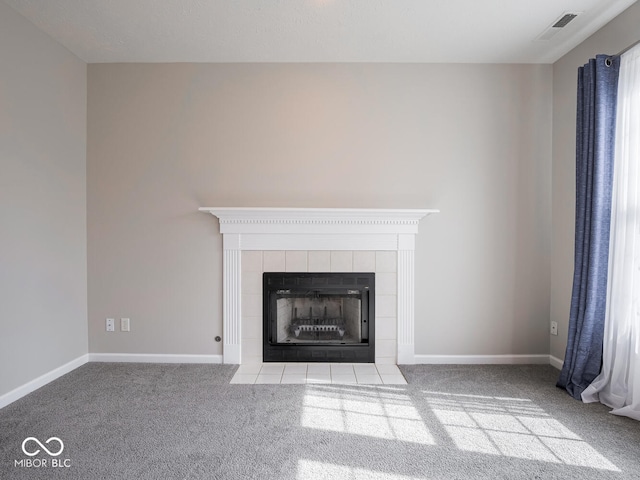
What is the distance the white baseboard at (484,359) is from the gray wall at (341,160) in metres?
0.06

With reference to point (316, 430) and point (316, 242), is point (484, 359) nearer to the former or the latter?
point (316, 242)

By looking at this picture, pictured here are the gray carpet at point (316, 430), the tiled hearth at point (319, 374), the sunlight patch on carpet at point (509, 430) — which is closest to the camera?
the gray carpet at point (316, 430)

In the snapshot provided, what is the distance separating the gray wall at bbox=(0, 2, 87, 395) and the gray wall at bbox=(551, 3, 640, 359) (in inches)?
158

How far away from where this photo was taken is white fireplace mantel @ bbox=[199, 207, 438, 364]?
3.46 meters

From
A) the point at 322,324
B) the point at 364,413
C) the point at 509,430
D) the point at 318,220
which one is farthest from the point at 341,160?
the point at 509,430

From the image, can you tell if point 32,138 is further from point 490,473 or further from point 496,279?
point 496,279

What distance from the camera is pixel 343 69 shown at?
3.48 meters

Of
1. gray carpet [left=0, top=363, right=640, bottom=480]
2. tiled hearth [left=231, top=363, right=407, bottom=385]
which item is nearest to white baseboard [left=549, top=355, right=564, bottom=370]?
gray carpet [left=0, top=363, right=640, bottom=480]

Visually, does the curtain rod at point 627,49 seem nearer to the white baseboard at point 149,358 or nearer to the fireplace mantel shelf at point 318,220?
the fireplace mantel shelf at point 318,220

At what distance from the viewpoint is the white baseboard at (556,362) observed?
334cm

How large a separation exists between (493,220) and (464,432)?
1.87 m

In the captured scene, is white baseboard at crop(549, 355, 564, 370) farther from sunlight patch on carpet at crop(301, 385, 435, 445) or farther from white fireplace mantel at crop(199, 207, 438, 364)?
sunlight patch on carpet at crop(301, 385, 435, 445)

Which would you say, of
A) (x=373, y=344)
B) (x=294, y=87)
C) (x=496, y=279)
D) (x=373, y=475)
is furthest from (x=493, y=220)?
(x=373, y=475)

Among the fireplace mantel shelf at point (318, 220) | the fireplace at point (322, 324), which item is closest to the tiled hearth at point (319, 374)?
the fireplace at point (322, 324)
